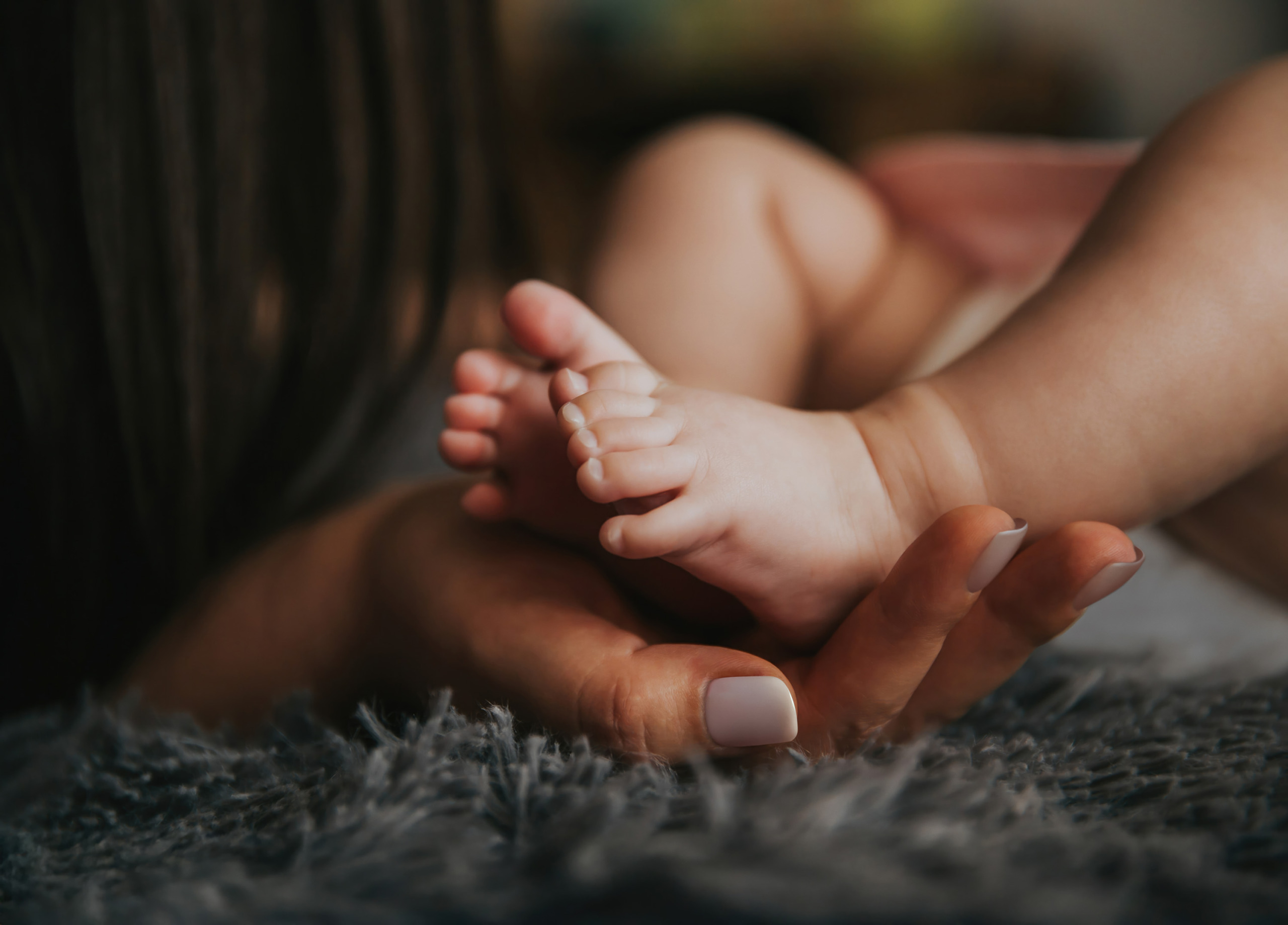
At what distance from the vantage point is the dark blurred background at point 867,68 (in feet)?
8.92

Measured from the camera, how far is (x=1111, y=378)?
0.37 m

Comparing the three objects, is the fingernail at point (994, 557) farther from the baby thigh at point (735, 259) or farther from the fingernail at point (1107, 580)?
the baby thigh at point (735, 259)

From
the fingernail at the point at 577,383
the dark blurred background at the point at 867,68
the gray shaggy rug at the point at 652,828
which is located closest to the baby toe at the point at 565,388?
the fingernail at the point at 577,383

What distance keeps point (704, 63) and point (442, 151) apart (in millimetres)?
2452

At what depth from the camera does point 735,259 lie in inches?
24.3

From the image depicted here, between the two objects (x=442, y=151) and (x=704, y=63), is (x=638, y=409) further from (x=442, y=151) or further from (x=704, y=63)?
(x=704, y=63)

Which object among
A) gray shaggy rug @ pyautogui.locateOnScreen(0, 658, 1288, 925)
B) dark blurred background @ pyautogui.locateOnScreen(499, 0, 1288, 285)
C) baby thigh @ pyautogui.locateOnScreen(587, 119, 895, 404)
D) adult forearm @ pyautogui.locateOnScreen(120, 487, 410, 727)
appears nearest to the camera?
gray shaggy rug @ pyautogui.locateOnScreen(0, 658, 1288, 925)

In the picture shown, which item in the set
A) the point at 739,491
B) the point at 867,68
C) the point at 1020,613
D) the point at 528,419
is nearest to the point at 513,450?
the point at 528,419

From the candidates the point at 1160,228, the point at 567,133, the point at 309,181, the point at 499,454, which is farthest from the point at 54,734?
the point at 567,133

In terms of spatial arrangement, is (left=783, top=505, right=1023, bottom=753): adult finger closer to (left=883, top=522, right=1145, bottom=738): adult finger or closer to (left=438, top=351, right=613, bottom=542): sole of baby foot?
(left=883, top=522, right=1145, bottom=738): adult finger

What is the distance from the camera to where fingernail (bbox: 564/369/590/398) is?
352 millimetres

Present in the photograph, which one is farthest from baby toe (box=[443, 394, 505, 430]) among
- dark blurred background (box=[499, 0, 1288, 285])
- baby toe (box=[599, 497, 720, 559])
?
dark blurred background (box=[499, 0, 1288, 285])

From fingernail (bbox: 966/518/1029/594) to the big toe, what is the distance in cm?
17

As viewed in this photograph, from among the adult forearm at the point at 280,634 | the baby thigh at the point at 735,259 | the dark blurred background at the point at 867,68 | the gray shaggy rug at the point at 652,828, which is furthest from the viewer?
the dark blurred background at the point at 867,68
